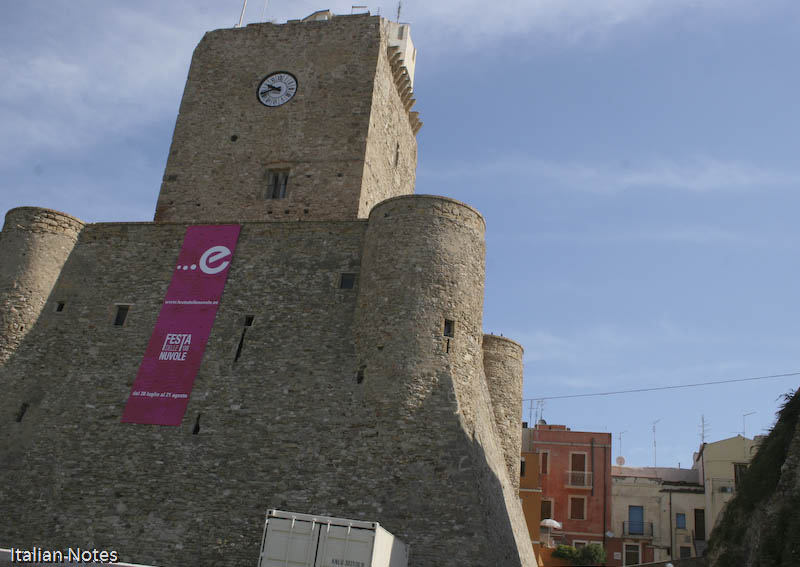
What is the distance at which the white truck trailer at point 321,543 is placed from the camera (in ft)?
45.3

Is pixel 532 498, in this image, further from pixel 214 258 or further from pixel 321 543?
pixel 321 543

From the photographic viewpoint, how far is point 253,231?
70.8 feet

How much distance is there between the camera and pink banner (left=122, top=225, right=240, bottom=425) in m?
19.4

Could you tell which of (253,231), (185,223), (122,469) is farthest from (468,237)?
(122,469)

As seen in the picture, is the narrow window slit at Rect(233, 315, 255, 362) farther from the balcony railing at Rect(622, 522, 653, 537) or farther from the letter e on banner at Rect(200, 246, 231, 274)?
the balcony railing at Rect(622, 522, 653, 537)

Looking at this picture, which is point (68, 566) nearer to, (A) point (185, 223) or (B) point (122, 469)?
(B) point (122, 469)

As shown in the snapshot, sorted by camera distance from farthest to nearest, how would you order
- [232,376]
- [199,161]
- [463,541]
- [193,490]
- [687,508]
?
[687,508] → [199,161] → [232,376] → [193,490] → [463,541]

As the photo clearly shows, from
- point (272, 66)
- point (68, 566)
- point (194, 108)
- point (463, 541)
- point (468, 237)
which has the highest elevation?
point (272, 66)

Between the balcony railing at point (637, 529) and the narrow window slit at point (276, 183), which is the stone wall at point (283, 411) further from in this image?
the balcony railing at point (637, 529)

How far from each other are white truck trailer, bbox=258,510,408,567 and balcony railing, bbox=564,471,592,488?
2443cm

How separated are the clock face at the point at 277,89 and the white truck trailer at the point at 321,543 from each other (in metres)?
15.2

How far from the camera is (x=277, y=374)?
1903cm

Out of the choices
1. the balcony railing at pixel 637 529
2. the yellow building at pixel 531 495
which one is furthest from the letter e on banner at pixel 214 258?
the balcony railing at pixel 637 529

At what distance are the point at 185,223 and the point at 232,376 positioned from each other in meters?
5.19
